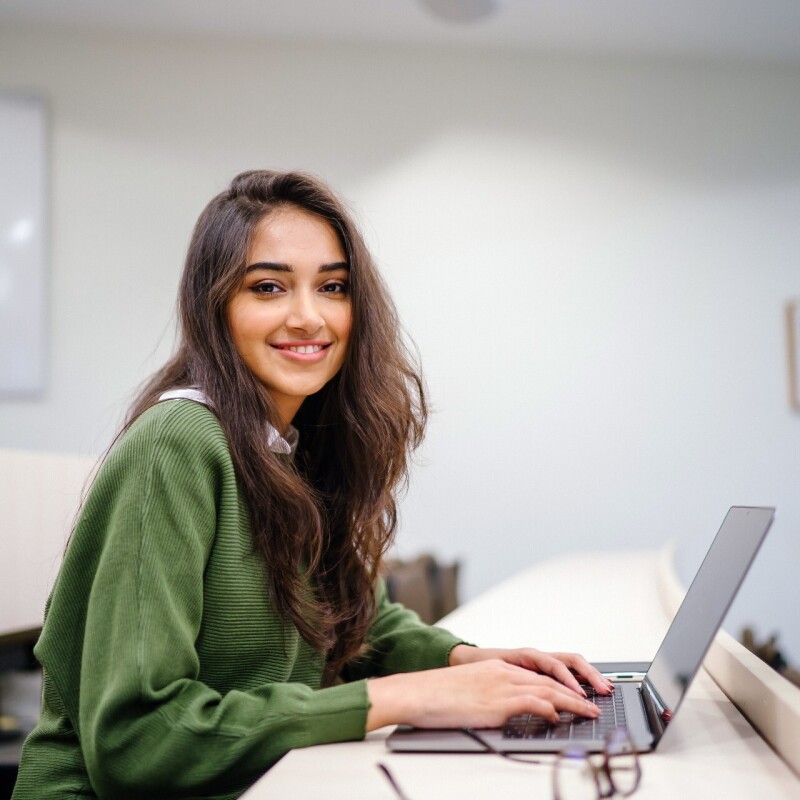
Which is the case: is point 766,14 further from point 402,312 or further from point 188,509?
point 188,509

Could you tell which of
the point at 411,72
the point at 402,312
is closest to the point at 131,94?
the point at 411,72

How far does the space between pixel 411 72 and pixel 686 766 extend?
3.27 meters

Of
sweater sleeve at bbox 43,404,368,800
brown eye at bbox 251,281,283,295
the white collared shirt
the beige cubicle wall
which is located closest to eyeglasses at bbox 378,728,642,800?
sweater sleeve at bbox 43,404,368,800

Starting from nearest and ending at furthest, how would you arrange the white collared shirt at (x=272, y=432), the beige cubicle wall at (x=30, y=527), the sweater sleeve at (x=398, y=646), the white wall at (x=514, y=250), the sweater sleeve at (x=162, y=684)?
1. the sweater sleeve at (x=162, y=684)
2. the white collared shirt at (x=272, y=432)
3. the sweater sleeve at (x=398, y=646)
4. the beige cubicle wall at (x=30, y=527)
5. the white wall at (x=514, y=250)

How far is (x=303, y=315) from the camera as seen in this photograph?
108 centimetres

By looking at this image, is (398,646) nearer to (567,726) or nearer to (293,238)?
(567,726)

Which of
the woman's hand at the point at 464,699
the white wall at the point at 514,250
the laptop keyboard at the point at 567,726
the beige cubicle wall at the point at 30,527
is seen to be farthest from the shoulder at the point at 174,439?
the white wall at the point at 514,250

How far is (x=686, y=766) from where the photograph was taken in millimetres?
729

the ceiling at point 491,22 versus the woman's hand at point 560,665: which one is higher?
the ceiling at point 491,22

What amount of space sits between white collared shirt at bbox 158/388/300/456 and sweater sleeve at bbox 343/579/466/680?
27 cm

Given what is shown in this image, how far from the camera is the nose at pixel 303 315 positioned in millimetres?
1075

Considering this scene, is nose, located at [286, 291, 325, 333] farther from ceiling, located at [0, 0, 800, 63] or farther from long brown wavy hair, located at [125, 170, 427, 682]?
ceiling, located at [0, 0, 800, 63]

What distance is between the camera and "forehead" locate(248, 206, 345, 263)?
1084 millimetres

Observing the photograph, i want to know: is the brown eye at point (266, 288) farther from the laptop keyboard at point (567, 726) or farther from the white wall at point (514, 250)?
the white wall at point (514, 250)
